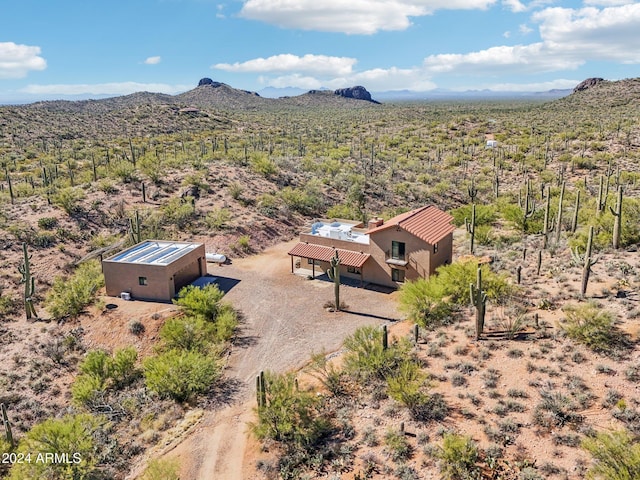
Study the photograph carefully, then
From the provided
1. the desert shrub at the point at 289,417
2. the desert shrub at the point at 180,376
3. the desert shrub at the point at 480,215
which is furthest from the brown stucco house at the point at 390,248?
the desert shrub at the point at 289,417

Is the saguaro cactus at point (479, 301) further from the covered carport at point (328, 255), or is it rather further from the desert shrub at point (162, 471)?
the desert shrub at point (162, 471)

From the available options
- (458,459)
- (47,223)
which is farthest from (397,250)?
(47,223)

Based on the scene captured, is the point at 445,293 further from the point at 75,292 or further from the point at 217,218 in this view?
the point at 217,218

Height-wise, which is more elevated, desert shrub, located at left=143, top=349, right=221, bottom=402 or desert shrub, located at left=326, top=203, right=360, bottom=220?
desert shrub, located at left=326, top=203, right=360, bottom=220

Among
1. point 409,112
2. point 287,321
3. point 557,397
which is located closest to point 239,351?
point 287,321

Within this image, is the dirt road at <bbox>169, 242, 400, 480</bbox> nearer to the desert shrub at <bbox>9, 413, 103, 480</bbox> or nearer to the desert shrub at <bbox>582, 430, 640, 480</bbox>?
the desert shrub at <bbox>9, 413, 103, 480</bbox>

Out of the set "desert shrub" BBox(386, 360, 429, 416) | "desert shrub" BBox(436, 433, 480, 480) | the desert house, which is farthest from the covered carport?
"desert shrub" BBox(436, 433, 480, 480)
